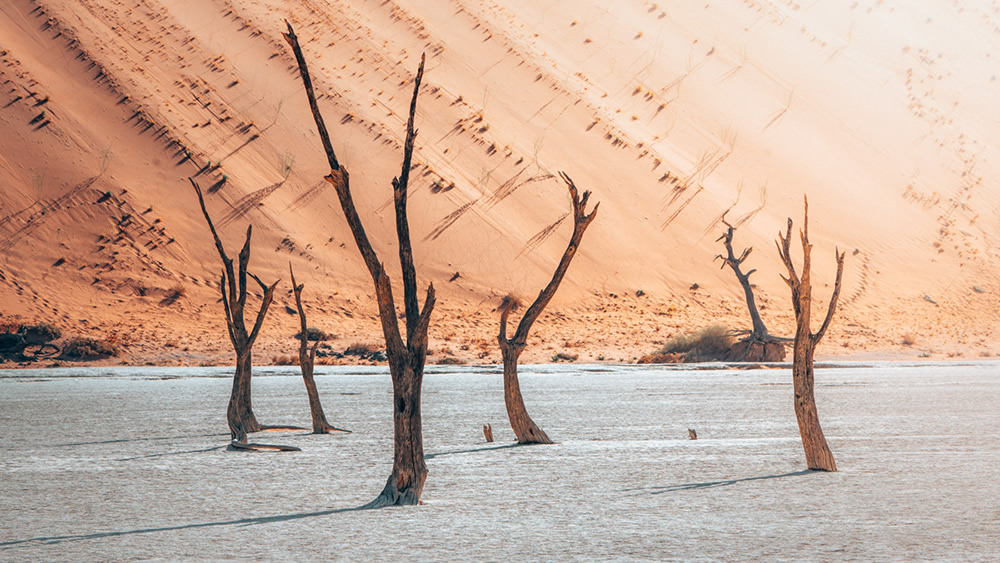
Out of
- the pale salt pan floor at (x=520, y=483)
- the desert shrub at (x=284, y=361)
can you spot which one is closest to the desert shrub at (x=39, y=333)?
the desert shrub at (x=284, y=361)

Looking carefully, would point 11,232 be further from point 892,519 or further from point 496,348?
point 892,519

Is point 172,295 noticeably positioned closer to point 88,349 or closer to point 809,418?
point 88,349

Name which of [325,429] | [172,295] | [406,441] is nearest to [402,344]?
[406,441]

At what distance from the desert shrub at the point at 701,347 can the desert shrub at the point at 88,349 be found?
1697 cm

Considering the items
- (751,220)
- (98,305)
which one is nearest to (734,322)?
(751,220)

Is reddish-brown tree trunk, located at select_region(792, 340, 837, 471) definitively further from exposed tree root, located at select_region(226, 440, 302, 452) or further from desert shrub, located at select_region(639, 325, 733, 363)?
desert shrub, located at select_region(639, 325, 733, 363)

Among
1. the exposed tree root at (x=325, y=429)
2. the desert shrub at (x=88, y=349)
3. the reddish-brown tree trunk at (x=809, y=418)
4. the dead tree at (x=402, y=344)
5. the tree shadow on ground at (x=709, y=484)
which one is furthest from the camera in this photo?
the desert shrub at (x=88, y=349)

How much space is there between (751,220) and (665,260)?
6.65m

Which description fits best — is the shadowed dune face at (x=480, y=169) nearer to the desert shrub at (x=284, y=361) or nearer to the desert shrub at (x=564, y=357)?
the desert shrub at (x=564, y=357)

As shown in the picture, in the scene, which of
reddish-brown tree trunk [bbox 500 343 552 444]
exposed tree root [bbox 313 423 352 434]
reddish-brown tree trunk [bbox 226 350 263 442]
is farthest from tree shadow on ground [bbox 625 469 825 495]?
exposed tree root [bbox 313 423 352 434]

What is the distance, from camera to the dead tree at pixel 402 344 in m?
8.78

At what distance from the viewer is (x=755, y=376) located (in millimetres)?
27594

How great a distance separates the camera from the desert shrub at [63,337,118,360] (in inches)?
1282

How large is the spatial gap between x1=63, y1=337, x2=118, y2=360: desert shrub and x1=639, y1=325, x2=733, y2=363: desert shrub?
17.0m
